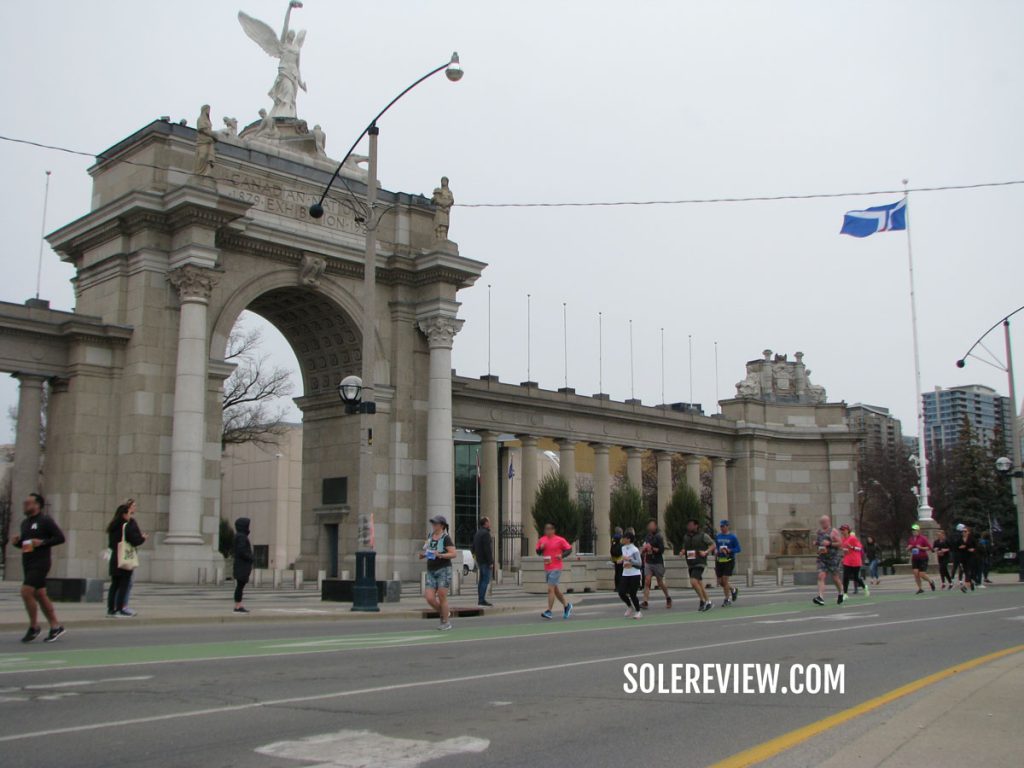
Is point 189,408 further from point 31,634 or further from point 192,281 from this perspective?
point 31,634

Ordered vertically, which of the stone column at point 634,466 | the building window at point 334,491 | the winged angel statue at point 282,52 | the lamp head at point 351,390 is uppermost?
the winged angel statue at point 282,52

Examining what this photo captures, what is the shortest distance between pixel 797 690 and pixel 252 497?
245 feet

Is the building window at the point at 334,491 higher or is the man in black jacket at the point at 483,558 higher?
the building window at the point at 334,491

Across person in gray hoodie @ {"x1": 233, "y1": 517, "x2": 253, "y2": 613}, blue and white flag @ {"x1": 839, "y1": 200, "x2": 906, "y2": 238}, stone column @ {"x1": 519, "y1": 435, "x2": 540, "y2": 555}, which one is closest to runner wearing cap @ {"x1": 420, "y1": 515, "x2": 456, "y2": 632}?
person in gray hoodie @ {"x1": 233, "y1": 517, "x2": 253, "y2": 613}

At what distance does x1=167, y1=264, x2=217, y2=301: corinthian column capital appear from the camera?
1270 inches

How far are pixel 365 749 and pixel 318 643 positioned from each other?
762 cm

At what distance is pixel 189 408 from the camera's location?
1246 inches

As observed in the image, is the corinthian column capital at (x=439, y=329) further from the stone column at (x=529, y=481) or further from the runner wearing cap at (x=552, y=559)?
the runner wearing cap at (x=552, y=559)

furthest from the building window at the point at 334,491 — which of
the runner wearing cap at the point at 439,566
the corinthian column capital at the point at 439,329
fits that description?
the runner wearing cap at the point at 439,566

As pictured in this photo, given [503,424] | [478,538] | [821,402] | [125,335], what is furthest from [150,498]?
[821,402]

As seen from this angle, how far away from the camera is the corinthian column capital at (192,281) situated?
32.2m

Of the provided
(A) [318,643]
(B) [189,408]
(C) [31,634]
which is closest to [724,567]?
(A) [318,643]

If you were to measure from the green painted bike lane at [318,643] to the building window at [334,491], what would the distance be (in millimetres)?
20039

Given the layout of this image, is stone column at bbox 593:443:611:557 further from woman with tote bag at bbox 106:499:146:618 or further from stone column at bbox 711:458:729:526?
woman with tote bag at bbox 106:499:146:618
